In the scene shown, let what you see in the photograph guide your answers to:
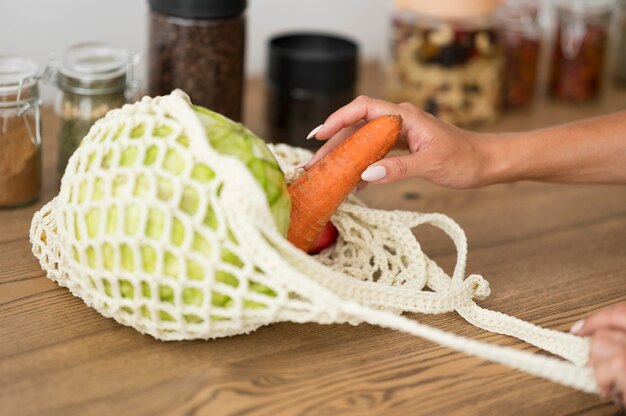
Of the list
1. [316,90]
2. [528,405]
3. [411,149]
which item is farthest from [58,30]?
[528,405]

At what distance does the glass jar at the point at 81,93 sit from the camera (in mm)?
1103

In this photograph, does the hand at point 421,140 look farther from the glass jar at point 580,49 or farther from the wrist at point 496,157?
the glass jar at point 580,49

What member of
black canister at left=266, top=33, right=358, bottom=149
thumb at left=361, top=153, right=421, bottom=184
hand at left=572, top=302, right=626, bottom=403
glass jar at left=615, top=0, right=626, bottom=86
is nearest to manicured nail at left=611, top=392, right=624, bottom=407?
hand at left=572, top=302, right=626, bottom=403

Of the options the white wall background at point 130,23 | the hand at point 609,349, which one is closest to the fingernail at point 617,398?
the hand at point 609,349

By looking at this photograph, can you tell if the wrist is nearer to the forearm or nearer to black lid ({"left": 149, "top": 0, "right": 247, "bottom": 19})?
the forearm

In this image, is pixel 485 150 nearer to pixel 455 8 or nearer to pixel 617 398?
pixel 617 398

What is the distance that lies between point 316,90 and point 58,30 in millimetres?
428

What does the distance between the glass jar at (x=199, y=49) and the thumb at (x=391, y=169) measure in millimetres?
394

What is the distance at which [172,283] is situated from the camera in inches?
29.8

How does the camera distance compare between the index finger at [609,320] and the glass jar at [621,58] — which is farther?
the glass jar at [621,58]

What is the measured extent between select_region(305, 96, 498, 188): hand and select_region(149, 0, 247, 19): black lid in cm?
30

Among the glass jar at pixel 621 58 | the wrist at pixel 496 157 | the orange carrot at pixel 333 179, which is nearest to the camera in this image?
the orange carrot at pixel 333 179

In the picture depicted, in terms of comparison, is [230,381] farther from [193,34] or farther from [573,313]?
[193,34]

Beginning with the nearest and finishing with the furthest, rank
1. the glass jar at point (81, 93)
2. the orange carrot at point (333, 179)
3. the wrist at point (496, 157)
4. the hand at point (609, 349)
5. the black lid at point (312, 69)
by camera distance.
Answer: the hand at point (609, 349) < the orange carrot at point (333, 179) < the wrist at point (496, 157) < the glass jar at point (81, 93) < the black lid at point (312, 69)
